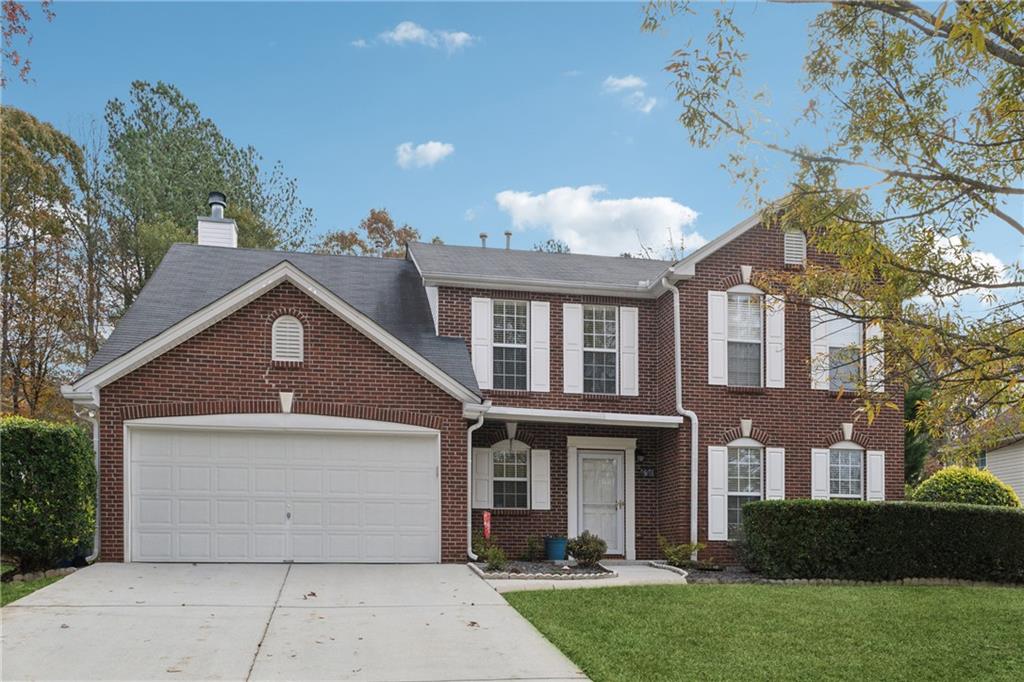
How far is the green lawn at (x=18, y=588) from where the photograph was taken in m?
11.1

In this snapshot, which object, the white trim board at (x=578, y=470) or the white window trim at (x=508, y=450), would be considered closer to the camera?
the white window trim at (x=508, y=450)

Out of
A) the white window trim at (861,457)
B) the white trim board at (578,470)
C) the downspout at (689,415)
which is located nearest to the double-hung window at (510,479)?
the white trim board at (578,470)

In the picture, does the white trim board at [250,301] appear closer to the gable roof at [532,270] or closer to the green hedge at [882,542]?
the gable roof at [532,270]

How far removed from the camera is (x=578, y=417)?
17.0 metres

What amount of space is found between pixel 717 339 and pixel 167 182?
64.8 feet

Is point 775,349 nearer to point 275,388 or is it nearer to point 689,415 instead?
point 689,415

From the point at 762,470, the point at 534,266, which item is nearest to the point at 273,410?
the point at 534,266

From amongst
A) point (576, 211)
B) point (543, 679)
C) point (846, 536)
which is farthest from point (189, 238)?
point (543, 679)

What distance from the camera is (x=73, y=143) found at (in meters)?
28.4

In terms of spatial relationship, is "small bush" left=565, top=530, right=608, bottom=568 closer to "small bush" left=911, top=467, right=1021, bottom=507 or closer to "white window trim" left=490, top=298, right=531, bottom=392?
"white window trim" left=490, top=298, right=531, bottom=392

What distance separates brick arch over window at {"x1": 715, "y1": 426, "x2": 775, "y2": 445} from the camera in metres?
17.7

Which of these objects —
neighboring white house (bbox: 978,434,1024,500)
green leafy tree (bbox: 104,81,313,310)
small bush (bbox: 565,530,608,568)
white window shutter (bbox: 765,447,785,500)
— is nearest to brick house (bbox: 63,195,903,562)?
white window shutter (bbox: 765,447,785,500)

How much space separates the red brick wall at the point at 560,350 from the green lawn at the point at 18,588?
7.78 m

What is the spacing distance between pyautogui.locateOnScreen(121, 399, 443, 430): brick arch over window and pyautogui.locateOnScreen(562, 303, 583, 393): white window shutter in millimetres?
3433
